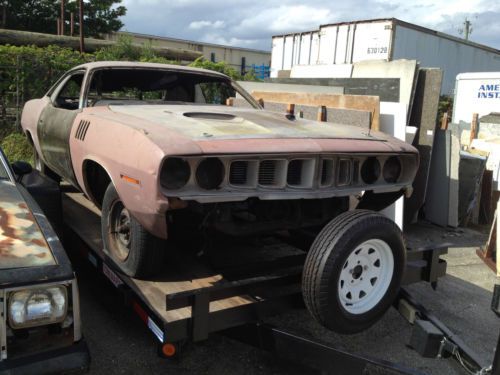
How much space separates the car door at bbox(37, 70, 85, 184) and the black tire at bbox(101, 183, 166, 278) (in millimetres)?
811

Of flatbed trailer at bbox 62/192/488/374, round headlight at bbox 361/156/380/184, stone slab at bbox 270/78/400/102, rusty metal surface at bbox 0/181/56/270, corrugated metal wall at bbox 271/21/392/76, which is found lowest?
flatbed trailer at bbox 62/192/488/374

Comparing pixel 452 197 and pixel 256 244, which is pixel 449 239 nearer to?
pixel 452 197

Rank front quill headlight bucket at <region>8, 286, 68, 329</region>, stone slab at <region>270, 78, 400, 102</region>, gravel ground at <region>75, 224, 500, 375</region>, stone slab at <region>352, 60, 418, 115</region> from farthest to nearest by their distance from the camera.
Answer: stone slab at <region>270, 78, 400, 102</region>, stone slab at <region>352, 60, 418, 115</region>, gravel ground at <region>75, 224, 500, 375</region>, front quill headlight bucket at <region>8, 286, 68, 329</region>

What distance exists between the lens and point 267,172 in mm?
2732

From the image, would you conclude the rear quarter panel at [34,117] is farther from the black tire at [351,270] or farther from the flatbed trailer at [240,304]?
the black tire at [351,270]

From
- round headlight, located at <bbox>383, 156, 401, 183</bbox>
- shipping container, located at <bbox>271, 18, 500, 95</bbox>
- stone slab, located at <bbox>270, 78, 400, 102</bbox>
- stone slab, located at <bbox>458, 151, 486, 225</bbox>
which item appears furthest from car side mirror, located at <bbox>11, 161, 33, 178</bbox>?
shipping container, located at <bbox>271, 18, 500, 95</bbox>

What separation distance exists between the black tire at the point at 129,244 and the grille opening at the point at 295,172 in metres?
0.84

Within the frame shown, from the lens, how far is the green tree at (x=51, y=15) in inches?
1009

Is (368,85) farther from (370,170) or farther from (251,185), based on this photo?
(251,185)

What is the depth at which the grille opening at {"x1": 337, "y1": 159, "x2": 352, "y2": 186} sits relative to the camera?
2969mm

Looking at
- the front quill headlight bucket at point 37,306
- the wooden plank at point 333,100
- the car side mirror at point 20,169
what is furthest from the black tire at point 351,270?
the wooden plank at point 333,100

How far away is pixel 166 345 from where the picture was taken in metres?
2.46

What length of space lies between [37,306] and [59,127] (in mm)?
2371

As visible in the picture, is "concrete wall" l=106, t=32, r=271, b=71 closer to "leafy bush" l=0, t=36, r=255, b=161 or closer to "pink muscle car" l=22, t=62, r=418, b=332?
"leafy bush" l=0, t=36, r=255, b=161
